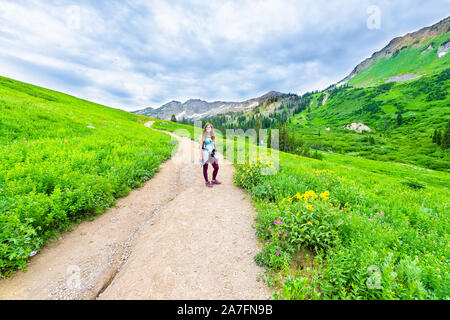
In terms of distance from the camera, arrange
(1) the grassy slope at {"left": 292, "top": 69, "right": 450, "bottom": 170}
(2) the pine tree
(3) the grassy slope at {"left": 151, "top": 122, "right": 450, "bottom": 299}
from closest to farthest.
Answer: (3) the grassy slope at {"left": 151, "top": 122, "right": 450, "bottom": 299}, (2) the pine tree, (1) the grassy slope at {"left": 292, "top": 69, "right": 450, "bottom": 170}

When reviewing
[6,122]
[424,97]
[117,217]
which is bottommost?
[117,217]

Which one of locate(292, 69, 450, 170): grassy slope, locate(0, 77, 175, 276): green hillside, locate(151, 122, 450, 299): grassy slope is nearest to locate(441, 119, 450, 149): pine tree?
locate(292, 69, 450, 170): grassy slope

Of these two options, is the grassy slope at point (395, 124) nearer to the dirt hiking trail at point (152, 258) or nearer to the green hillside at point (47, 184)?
the dirt hiking trail at point (152, 258)

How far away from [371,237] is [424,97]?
227373 millimetres

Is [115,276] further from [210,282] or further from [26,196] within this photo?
[26,196]

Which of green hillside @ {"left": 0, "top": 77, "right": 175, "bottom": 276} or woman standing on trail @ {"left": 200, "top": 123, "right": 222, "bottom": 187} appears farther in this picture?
woman standing on trail @ {"left": 200, "top": 123, "right": 222, "bottom": 187}

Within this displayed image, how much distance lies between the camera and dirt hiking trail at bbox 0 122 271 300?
132 inches

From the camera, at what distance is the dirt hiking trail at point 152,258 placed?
3.35 metres

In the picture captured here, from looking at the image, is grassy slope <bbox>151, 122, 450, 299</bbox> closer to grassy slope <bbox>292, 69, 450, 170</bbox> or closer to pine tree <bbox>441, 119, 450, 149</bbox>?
grassy slope <bbox>292, 69, 450, 170</bbox>

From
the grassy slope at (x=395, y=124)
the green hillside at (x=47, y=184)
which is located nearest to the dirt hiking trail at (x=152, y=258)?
the green hillside at (x=47, y=184)

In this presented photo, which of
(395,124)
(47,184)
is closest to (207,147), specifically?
(47,184)

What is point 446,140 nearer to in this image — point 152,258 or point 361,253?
point 361,253
